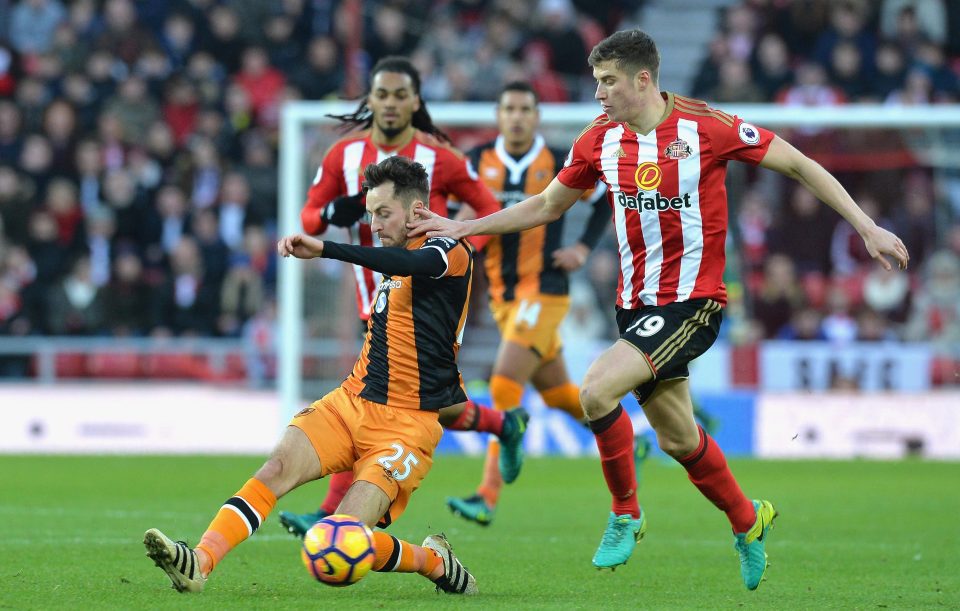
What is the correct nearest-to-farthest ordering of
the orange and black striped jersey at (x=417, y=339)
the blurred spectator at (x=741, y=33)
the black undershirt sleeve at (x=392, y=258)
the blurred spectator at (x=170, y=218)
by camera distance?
the black undershirt sleeve at (x=392, y=258)
the orange and black striped jersey at (x=417, y=339)
the blurred spectator at (x=170, y=218)
the blurred spectator at (x=741, y=33)

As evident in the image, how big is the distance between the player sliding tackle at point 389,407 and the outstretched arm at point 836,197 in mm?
1360

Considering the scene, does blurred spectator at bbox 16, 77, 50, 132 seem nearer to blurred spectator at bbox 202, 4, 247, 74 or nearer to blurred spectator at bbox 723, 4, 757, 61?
blurred spectator at bbox 202, 4, 247, 74

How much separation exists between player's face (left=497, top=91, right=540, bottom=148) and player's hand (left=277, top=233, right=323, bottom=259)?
4.28m

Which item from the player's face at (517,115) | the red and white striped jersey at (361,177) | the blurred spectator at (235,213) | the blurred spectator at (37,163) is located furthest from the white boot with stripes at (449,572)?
the blurred spectator at (37,163)

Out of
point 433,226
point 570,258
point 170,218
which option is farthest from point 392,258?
point 170,218

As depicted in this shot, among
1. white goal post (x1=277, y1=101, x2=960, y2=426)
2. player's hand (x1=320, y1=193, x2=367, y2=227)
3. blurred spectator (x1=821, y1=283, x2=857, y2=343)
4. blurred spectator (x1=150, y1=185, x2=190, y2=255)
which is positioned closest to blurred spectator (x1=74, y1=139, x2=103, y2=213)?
blurred spectator (x1=150, y1=185, x2=190, y2=255)

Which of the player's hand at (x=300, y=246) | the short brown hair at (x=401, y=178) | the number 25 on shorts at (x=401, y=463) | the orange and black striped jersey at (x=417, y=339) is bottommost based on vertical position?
the number 25 on shorts at (x=401, y=463)

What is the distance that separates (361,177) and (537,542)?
2.19 m

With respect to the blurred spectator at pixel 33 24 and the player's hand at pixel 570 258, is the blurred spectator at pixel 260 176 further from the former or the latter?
the player's hand at pixel 570 258

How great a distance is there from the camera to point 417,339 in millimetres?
6406

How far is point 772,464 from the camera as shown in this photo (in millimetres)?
14336

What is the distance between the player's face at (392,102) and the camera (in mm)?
8125

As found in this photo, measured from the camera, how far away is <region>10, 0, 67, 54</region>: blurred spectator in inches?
798

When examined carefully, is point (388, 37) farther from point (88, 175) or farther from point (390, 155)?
point (390, 155)
